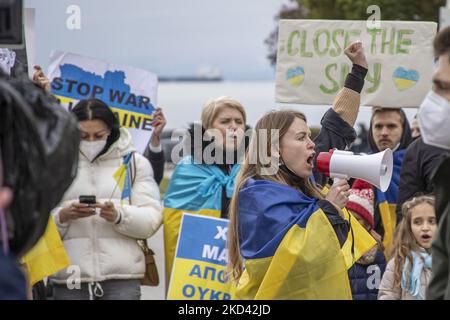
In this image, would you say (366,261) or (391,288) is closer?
(391,288)

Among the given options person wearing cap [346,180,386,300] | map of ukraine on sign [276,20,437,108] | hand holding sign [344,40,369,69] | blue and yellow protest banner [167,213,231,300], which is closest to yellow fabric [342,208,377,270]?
hand holding sign [344,40,369,69]

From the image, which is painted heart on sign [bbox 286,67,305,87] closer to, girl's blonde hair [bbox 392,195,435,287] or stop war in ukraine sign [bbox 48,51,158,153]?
stop war in ukraine sign [bbox 48,51,158,153]

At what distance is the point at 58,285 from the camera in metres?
6.60

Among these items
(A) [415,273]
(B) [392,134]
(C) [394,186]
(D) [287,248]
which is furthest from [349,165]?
(B) [392,134]

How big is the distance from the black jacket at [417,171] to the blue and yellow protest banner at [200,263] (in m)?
1.21

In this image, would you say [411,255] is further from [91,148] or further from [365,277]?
[91,148]

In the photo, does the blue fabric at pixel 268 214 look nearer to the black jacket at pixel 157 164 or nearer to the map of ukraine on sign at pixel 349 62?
the black jacket at pixel 157 164

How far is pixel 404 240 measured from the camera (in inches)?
255

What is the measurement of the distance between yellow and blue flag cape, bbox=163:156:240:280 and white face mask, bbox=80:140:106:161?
67cm

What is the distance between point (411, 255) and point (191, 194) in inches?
60.1

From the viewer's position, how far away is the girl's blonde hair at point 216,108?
7039 millimetres

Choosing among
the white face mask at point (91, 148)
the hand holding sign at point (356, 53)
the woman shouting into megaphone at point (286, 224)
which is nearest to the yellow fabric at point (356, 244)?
the woman shouting into megaphone at point (286, 224)
